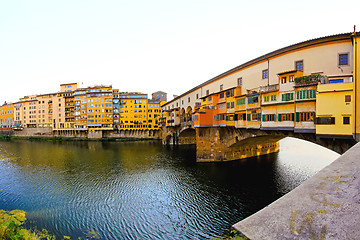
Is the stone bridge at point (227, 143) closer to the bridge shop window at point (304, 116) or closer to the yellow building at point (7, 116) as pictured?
the bridge shop window at point (304, 116)

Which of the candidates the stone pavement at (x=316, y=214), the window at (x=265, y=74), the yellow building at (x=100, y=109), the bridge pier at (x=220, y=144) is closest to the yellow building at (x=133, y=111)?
the yellow building at (x=100, y=109)

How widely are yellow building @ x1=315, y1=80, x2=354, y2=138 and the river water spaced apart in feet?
27.3

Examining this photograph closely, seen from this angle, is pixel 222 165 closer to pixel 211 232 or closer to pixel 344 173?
pixel 211 232

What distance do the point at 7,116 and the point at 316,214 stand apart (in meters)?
141

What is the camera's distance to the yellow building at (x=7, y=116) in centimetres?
10008

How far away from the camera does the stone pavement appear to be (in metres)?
4.82

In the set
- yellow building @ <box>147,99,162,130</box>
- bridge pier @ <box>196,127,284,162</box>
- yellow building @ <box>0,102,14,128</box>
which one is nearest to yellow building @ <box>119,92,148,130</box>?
yellow building @ <box>147,99,162,130</box>

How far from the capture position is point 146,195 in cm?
1969

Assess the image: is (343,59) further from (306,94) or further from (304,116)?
(304,116)

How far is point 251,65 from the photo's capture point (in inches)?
1011

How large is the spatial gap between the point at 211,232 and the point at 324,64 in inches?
715

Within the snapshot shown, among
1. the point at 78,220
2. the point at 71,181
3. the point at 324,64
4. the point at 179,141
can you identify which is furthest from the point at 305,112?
the point at 179,141

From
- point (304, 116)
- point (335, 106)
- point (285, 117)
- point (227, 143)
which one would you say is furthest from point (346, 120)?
point (227, 143)

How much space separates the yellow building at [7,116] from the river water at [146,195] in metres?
91.2
